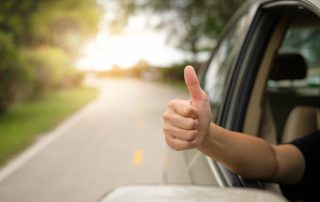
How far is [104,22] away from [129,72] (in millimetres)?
39956

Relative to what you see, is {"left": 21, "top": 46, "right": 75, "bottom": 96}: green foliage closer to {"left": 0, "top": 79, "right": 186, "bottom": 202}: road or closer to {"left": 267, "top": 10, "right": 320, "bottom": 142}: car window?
{"left": 0, "top": 79, "right": 186, "bottom": 202}: road

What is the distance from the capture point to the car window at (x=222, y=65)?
3.35 m

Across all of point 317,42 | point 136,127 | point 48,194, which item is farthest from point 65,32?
point 317,42

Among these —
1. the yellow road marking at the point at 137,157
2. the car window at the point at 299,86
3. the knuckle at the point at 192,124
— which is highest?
the knuckle at the point at 192,124

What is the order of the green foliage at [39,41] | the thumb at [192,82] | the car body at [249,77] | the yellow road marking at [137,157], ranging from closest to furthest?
the thumb at [192,82] < the car body at [249,77] < the yellow road marking at [137,157] < the green foliage at [39,41]

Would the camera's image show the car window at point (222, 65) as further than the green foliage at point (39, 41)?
No

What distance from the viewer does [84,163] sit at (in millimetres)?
10242


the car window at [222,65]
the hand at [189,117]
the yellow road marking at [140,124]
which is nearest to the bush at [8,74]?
the yellow road marking at [140,124]

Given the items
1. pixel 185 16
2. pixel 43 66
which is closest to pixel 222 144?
pixel 43 66

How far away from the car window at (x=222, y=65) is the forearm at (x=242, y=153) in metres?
0.74

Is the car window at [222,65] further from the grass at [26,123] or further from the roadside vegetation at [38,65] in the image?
the roadside vegetation at [38,65]

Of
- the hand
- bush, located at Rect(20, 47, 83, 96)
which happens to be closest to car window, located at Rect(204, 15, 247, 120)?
the hand

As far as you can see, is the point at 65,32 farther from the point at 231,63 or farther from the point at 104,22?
the point at 231,63

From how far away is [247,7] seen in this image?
3273 mm
